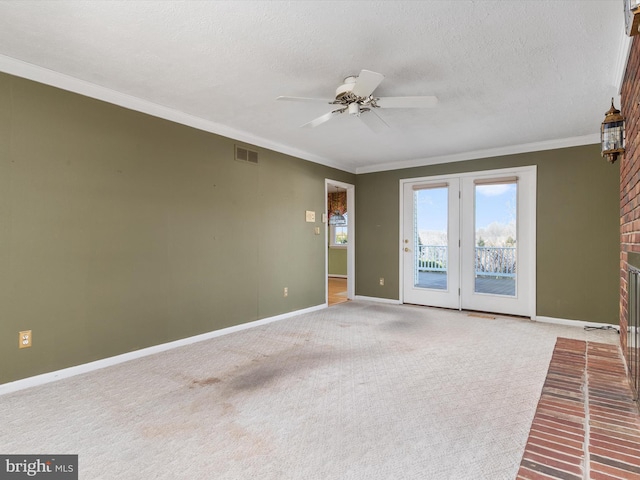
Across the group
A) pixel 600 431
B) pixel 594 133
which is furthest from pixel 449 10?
pixel 594 133

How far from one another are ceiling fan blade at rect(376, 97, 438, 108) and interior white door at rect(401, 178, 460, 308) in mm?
2983

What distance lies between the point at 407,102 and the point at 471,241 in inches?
125

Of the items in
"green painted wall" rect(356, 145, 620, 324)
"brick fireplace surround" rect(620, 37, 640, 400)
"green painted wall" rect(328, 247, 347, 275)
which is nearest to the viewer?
"brick fireplace surround" rect(620, 37, 640, 400)

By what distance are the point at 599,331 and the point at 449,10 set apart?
4.10 metres

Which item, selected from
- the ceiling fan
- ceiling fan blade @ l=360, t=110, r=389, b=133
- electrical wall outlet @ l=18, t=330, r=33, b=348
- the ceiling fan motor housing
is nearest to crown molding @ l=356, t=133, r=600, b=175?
ceiling fan blade @ l=360, t=110, r=389, b=133

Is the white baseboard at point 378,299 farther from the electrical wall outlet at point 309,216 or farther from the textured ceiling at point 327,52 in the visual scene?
the textured ceiling at point 327,52

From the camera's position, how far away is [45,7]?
1966 mm

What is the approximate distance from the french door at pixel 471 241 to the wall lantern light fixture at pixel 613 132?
2058mm

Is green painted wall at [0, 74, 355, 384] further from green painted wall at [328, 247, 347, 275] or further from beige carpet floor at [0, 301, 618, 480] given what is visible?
green painted wall at [328, 247, 347, 275]

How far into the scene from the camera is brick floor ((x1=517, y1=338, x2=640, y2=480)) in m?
1.56

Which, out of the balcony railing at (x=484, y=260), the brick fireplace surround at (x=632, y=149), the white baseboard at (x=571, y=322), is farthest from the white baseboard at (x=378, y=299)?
the brick fireplace surround at (x=632, y=149)

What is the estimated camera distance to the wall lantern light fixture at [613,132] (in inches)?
107

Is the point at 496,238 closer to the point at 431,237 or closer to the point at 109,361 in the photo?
the point at 431,237

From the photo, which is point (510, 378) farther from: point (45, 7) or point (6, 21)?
point (6, 21)
